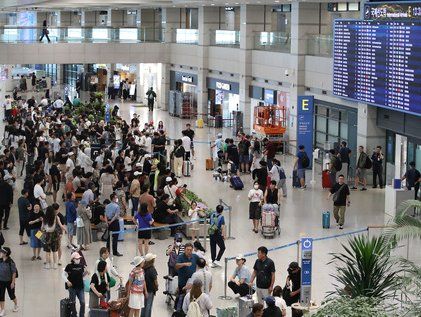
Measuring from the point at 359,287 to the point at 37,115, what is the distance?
31.3 meters

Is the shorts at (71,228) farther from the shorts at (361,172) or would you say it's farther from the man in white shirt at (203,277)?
the shorts at (361,172)

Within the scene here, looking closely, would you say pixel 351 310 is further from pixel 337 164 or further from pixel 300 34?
pixel 300 34

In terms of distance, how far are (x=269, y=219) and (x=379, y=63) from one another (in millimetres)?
7670

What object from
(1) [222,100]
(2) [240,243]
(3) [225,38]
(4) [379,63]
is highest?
(3) [225,38]

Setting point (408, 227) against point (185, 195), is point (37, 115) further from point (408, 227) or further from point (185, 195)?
point (408, 227)

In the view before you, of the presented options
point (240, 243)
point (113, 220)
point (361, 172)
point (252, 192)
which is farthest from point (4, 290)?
point (361, 172)

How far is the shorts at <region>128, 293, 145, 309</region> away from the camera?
1557 cm

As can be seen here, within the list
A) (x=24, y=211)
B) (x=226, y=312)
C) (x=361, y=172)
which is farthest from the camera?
(x=361, y=172)

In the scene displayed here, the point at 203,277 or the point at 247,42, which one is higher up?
the point at 247,42

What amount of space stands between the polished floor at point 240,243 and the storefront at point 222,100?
12312 millimetres

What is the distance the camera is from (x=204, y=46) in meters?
49.1

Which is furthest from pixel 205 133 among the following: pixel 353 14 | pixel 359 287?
pixel 359 287

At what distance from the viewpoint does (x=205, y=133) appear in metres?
45.4

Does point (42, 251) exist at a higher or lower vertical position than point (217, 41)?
lower
